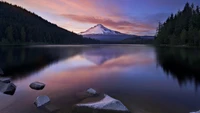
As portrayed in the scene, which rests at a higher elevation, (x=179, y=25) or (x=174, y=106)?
(x=179, y=25)

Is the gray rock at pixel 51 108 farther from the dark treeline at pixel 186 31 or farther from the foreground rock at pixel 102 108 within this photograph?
the dark treeline at pixel 186 31

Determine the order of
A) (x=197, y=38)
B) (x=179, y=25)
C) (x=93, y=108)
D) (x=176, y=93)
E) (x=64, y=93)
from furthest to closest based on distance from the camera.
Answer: (x=179, y=25) < (x=197, y=38) < (x=176, y=93) < (x=64, y=93) < (x=93, y=108)

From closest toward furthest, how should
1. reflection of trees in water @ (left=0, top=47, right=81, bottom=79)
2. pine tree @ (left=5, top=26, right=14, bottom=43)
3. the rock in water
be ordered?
the rock in water → reflection of trees in water @ (left=0, top=47, right=81, bottom=79) → pine tree @ (left=5, top=26, right=14, bottom=43)

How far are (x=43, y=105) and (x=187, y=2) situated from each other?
143556 millimetres

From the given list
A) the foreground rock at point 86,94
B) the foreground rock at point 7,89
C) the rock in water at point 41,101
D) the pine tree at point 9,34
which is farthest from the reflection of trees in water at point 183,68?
the pine tree at point 9,34

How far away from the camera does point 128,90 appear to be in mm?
15273

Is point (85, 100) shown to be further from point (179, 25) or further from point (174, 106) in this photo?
point (179, 25)

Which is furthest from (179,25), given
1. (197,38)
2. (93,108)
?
(93,108)

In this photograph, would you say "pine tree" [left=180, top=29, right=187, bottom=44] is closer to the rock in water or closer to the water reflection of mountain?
the water reflection of mountain

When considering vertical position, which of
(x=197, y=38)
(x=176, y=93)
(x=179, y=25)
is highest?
(x=179, y=25)

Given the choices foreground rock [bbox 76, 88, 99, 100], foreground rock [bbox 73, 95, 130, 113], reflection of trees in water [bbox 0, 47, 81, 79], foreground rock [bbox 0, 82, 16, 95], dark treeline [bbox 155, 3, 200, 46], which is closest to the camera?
foreground rock [bbox 73, 95, 130, 113]

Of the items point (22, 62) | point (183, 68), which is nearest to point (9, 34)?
point (22, 62)

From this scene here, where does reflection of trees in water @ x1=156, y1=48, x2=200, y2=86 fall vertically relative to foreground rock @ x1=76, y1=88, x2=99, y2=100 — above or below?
below

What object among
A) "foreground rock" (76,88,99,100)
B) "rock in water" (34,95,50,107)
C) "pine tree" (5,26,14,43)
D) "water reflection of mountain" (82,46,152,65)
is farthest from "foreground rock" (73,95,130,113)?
"pine tree" (5,26,14,43)
